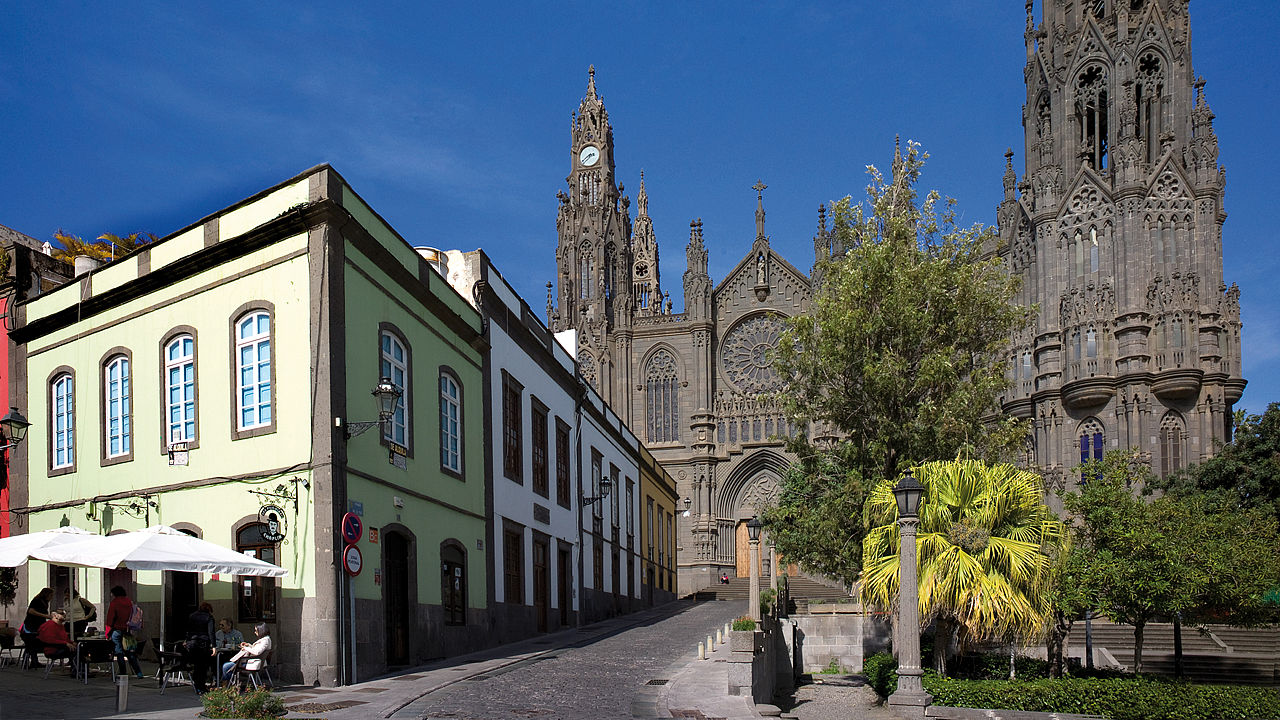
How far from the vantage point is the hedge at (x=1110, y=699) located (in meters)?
15.7

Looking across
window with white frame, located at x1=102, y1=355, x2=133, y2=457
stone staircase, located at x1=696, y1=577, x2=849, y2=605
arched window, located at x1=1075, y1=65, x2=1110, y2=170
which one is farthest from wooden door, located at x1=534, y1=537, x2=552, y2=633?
arched window, located at x1=1075, y1=65, x2=1110, y2=170

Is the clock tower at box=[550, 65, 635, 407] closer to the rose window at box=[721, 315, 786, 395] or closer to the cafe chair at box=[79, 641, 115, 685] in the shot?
the rose window at box=[721, 315, 786, 395]

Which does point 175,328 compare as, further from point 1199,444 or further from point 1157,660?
point 1199,444

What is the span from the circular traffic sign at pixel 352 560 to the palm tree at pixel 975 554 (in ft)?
26.0

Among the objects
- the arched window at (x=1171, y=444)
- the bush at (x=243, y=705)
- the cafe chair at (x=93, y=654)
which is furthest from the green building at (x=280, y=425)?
the arched window at (x=1171, y=444)

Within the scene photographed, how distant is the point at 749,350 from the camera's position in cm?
7000

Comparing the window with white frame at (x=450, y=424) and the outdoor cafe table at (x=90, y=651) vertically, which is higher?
the window with white frame at (x=450, y=424)

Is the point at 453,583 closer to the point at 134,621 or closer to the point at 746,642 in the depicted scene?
the point at 134,621

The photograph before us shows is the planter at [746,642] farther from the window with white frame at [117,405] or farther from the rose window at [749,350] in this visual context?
the rose window at [749,350]

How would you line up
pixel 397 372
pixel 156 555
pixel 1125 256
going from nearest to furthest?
pixel 156 555
pixel 397 372
pixel 1125 256

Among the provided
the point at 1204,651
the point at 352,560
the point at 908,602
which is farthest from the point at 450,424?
the point at 1204,651

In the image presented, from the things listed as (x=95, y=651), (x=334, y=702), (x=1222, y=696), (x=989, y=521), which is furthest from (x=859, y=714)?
(x=95, y=651)

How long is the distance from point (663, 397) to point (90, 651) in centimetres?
5629

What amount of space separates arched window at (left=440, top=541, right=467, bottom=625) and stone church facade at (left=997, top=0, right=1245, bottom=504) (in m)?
39.1
